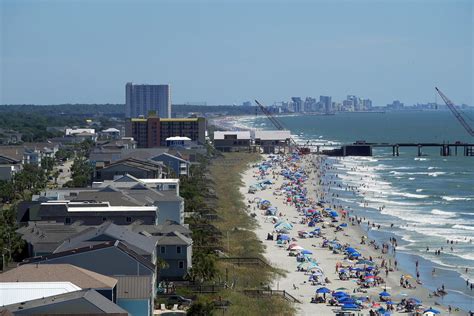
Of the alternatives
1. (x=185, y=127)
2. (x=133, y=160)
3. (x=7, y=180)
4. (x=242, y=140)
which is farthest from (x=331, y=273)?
(x=242, y=140)

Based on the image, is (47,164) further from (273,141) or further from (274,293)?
(274,293)

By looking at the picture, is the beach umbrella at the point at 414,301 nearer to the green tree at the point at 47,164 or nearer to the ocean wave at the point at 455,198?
the ocean wave at the point at 455,198

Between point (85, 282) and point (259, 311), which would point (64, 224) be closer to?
point (259, 311)

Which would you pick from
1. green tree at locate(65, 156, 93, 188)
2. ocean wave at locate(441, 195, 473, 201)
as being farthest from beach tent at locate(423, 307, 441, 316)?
ocean wave at locate(441, 195, 473, 201)

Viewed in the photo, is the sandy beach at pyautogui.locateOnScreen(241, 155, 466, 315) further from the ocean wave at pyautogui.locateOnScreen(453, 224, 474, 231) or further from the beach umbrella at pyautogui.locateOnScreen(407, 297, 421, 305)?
the ocean wave at pyautogui.locateOnScreen(453, 224, 474, 231)

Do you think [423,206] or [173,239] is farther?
[423,206]

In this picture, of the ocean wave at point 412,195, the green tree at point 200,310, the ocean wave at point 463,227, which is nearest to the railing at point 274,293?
the green tree at point 200,310

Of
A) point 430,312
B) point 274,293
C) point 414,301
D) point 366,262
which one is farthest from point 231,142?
point 430,312

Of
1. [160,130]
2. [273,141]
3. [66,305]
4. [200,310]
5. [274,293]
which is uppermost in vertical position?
[160,130]
